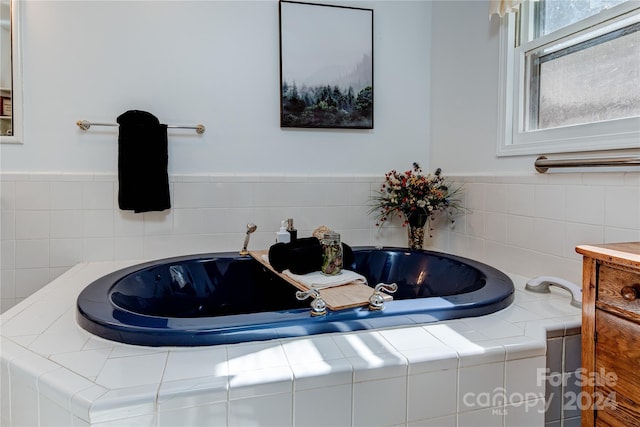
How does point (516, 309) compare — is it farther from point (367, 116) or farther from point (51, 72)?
point (51, 72)

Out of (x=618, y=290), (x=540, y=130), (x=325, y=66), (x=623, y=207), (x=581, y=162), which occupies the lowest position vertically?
(x=618, y=290)

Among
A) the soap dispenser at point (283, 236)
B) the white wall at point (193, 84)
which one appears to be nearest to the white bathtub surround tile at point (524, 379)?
the soap dispenser at point (283, 236)

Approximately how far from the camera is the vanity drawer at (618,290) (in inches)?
35.4

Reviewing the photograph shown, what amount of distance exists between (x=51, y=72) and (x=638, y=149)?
2.56 metres

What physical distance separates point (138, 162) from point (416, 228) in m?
1.53

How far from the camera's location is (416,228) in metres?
2.22

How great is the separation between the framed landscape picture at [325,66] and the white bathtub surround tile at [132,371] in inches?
61.6

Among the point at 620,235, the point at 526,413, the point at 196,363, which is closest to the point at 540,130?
the point at 620,235

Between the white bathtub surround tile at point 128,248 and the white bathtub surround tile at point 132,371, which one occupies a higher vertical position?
the white bathtub surround tile at point 128,248

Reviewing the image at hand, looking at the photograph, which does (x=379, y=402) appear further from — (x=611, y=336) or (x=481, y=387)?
(x=611, y=336)

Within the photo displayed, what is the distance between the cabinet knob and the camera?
35.2 inches

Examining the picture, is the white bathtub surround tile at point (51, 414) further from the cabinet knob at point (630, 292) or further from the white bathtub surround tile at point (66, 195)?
the white bathtub surround tile at point (66, 195)

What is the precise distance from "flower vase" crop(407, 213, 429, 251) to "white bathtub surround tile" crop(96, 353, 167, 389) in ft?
5.19

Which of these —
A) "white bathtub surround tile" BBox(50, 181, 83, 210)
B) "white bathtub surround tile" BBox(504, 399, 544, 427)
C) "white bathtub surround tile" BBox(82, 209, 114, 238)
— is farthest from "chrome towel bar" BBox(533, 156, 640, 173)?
"white bathtub surround tile" BBox(50, 181, 83, 210)
